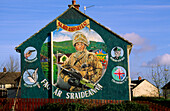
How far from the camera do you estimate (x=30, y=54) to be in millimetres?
26531

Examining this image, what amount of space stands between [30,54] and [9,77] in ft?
171

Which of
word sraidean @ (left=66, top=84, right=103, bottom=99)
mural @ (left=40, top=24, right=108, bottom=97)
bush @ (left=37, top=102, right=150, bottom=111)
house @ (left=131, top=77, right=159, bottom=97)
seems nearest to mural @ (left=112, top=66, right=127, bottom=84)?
mural @ (left=40, top=24, right=108, bottom=97)

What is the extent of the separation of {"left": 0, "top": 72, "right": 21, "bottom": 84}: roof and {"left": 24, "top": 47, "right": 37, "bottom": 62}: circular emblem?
4961 cm

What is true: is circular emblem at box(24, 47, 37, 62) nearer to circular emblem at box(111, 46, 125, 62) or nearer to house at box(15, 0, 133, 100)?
house at box(15, 0, 133, 100)

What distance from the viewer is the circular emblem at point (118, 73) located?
25359 mm

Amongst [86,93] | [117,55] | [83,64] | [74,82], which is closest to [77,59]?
[83,64]

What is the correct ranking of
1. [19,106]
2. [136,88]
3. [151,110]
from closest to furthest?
[151,110] → [19,106] → [136,88]

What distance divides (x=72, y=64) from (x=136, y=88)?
38193 mm

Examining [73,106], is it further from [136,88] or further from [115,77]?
[136,88]

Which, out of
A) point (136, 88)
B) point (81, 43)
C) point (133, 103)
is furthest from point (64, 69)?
point (136, 88)

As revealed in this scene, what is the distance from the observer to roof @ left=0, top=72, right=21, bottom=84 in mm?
74400

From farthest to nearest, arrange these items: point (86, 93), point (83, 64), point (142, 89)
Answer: point (142, 89) → point (83, 64) → point (86, 93)

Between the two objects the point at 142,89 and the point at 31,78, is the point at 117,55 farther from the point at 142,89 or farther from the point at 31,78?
the point at 142,89

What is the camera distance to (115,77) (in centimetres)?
2542
